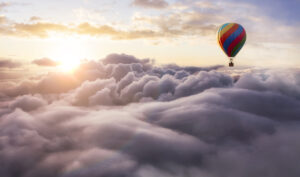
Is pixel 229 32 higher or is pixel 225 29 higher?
pixel 225 29

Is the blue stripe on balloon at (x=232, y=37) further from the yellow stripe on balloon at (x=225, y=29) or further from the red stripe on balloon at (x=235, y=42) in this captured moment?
the yellow stripe on balloon at (x=225, y=29)

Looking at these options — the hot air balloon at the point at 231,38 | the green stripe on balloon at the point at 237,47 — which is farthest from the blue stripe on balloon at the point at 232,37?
the green stripe on balloon at the point at 237,47

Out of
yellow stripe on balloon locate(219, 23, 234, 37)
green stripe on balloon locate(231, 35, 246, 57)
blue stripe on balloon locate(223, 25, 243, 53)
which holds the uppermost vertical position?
yellow stripe on balloon locate(219, 23, 234, 37)

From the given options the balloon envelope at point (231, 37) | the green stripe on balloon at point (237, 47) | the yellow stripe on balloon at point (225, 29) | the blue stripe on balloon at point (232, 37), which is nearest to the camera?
the blue stripe on balloon at point (232, 37)

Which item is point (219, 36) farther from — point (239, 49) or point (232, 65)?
point (232, 65)

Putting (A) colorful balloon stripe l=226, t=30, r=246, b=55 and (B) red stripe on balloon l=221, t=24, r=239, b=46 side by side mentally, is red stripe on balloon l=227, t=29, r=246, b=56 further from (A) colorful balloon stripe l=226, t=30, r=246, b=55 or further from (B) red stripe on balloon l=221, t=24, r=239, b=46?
(B) red stripe on balloon l=221, t=24, r=239, b=46

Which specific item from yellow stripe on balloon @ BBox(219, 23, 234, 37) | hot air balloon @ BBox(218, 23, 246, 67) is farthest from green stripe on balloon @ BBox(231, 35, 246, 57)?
yellow stripe on balloon @ BBox(219, 23, 234, 37)

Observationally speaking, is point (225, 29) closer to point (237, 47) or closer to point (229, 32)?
point (229, 32)

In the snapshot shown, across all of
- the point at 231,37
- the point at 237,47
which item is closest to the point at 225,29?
the point at 231,37

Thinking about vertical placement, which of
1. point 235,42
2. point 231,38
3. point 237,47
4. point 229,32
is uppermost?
point 229,32
